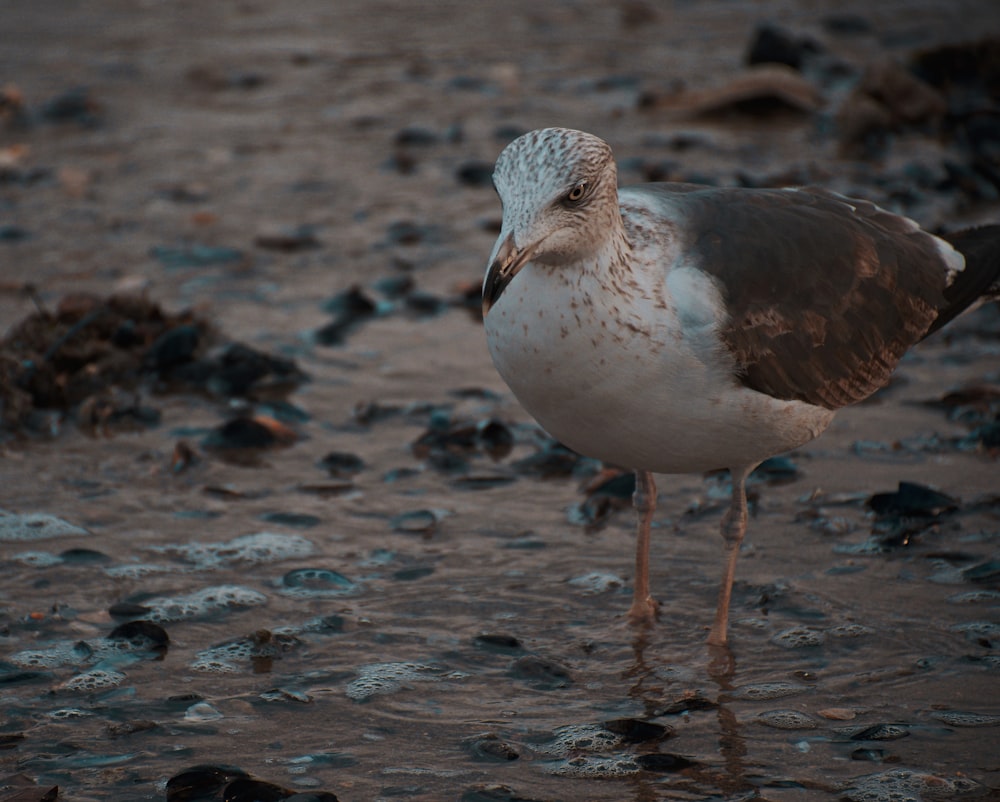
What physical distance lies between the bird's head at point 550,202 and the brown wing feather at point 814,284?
26.1 inches

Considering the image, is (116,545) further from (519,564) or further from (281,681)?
(519,564)

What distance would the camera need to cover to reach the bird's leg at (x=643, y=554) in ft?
18.9

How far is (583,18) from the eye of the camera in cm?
1463

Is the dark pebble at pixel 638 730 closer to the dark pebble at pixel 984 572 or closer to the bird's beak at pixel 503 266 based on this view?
the bird's beak at pixel 503 266

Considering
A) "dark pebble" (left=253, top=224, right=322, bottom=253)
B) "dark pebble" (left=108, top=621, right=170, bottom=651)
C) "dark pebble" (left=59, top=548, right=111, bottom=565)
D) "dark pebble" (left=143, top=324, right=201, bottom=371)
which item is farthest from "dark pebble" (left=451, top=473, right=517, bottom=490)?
"dark pebble" (left=253, top=224, right=322, bottom=253)

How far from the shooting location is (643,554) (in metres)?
5.90

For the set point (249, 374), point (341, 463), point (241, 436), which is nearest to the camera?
point (341, 463)

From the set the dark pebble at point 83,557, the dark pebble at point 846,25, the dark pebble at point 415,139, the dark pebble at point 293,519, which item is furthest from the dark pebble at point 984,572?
the dark pebble at point 846,25

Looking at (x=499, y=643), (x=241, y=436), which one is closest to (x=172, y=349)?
(x=241, y=436)

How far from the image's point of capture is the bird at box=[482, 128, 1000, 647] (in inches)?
189

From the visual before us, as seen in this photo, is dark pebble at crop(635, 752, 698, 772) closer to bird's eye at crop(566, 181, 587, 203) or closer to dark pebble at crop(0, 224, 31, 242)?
bird's eye at crop(566, 181, 587, 203)

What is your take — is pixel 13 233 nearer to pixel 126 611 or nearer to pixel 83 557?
pixel 83 557

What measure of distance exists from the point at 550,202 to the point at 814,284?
157 centimetres

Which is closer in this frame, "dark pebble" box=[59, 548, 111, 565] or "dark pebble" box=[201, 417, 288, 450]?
"dark pebble" box=[59, 548, 111, 565]
